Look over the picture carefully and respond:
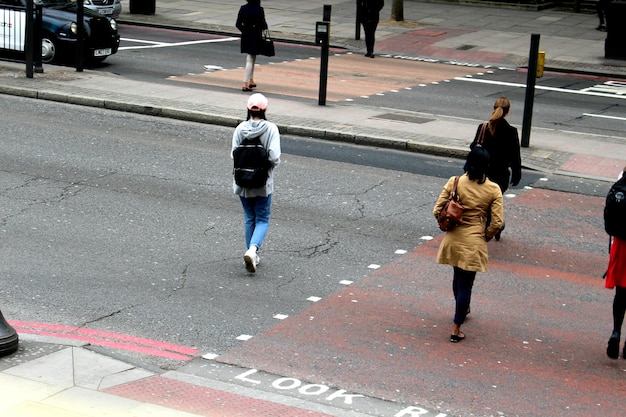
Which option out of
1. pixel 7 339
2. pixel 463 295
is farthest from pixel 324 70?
pixel 7 339

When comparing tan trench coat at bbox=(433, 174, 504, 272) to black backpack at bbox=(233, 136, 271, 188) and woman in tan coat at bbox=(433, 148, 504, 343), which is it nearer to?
woman in tan coat at bbox=(433, 148, 504, 343)

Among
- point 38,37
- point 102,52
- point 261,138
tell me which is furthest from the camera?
point 102,52

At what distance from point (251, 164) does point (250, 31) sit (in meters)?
10.5

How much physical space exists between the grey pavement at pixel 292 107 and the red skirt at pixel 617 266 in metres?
2.73

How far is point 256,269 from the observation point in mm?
10367

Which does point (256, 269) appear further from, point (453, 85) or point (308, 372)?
point (453, 85)

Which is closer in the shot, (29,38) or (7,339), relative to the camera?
(7,339)

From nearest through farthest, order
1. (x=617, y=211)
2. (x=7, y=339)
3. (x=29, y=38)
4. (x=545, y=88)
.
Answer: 1. (x=7, y=339)
2. (x=617, y=211)
3. (x=29, y=38)
4. (x=545, y=88)

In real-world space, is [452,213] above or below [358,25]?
below

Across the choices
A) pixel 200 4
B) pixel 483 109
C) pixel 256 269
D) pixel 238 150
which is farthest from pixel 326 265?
pixel 200 4

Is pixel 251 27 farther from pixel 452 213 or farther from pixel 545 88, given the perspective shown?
pixel 452 213

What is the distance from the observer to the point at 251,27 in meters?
20.2

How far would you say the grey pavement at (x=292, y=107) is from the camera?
7188mm

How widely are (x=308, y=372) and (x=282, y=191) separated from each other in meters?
5.57
